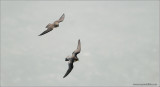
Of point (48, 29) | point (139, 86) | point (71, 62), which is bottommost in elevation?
point (139, 86)

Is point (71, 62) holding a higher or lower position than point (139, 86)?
higher

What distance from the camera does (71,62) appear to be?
62781mm

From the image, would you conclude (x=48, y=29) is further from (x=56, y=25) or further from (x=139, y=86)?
(x=139, y=86)

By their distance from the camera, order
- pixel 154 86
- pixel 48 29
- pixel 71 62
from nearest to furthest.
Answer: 1. pixel 71 62
2. pixel 48 29
3. pixel 154 86

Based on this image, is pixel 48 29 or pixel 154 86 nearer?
pixel 48 29

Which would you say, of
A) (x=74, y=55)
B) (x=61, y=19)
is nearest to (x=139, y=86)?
(x=61, y=19)

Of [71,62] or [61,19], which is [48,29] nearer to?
[61,19]

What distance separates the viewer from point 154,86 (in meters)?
136

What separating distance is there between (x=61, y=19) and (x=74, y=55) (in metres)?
13.1

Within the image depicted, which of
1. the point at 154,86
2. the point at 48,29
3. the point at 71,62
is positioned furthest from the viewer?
the point at 154,86

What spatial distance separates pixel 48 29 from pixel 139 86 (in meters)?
76.2

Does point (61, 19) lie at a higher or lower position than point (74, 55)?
higher

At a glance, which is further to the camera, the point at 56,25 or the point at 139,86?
the point at 139,86

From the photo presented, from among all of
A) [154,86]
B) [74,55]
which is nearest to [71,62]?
[74,55]
